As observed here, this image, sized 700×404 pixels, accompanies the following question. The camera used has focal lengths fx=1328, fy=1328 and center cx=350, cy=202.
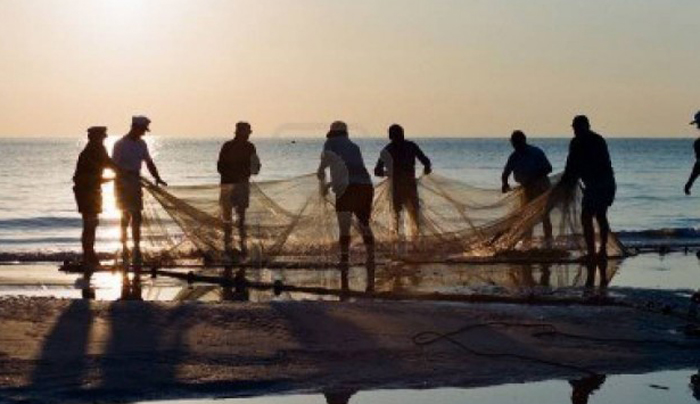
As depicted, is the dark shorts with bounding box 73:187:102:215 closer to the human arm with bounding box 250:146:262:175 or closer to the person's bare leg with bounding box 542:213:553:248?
the human arm with bounding box 250:146:262:175

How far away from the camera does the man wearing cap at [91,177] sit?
1603 cm

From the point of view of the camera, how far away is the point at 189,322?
11.1 metres

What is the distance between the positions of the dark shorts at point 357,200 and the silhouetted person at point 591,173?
2.73 m

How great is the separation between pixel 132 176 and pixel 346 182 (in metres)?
2.80

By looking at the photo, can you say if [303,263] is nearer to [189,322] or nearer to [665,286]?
[665,286]

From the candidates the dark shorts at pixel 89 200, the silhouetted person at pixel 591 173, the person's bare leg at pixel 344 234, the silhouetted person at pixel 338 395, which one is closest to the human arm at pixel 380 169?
the person's bare leg at pixel 344 234

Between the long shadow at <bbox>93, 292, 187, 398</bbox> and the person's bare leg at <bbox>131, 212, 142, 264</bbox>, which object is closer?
the long shadow at <bbox>93, 292, 187, 398</bbox>

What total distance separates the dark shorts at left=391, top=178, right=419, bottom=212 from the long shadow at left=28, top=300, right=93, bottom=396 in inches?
291

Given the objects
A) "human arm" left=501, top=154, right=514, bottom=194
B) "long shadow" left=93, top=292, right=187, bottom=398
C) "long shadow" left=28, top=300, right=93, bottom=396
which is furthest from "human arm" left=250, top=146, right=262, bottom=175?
"long shadow" left=28, top=300, right=93, bottom=396

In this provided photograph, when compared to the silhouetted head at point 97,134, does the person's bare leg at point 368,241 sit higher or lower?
lower

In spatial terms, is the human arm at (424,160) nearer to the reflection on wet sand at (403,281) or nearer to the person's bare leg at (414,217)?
the person's bare leg at (414,217)

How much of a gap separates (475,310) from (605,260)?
6.01m

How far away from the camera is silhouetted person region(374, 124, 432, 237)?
18.2 metres

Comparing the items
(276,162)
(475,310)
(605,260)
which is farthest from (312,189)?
(276,162)
